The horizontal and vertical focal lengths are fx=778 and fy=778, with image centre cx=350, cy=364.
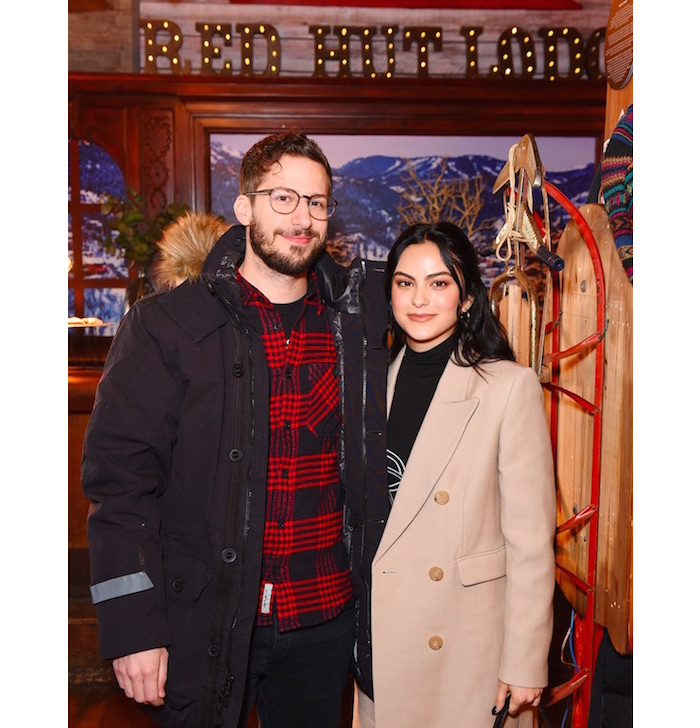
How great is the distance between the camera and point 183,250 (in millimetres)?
2275

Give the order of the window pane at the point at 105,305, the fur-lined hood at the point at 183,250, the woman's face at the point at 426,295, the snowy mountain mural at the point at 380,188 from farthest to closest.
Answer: the window pane at the point at 105,305 → the snowy mountain mural at the point at 380,188 → the fur-lined hood at the point at 183,250 → the woman's face at the point at 426,295

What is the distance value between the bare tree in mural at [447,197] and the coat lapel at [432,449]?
5.17 meters

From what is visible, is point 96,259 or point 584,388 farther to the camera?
point 96,259

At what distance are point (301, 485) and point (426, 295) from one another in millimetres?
592

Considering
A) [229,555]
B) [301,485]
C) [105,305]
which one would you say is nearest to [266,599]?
[229,555]

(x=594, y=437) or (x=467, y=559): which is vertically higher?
(x=594, y=437)

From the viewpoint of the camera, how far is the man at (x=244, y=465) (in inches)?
74.6

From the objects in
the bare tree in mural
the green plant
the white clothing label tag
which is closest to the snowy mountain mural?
the bare tree in mural

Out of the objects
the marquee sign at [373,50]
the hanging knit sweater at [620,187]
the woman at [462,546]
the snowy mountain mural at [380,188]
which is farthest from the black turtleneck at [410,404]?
the marquee sign at [373,50]

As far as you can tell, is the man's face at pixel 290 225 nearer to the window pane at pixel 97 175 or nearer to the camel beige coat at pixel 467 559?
the camel beige coat at pixel 467 559

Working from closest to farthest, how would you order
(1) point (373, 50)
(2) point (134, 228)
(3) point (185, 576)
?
(3) point (185, 576)
(2) point (134, 228)
(1) point (373, 50)

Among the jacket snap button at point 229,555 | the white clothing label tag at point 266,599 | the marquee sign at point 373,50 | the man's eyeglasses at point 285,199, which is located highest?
the marquee sign at point 373,50

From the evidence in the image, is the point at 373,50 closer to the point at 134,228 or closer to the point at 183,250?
the point at 134,228
